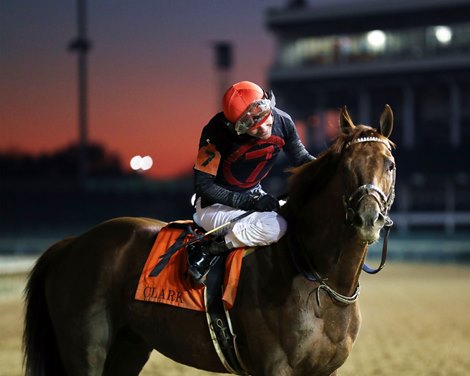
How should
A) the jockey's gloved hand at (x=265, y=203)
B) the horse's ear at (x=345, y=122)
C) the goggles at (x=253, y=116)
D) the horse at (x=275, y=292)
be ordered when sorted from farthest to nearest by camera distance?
the jockey's gloved hand at (x=265, y=203) → the goggles at (x=253, y=116) → the horse's ear at (x=345, y=122) → the horse at (x=275, y=292)

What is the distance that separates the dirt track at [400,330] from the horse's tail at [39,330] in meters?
2.42

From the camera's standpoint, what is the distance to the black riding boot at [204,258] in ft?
13.8

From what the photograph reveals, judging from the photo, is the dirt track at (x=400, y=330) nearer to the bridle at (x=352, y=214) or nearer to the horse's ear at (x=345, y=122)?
the bridle at (x=352, y=214)

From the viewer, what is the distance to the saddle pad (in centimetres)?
413

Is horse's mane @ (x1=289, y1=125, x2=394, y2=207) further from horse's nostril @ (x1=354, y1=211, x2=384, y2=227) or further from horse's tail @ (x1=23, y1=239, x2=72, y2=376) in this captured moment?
horse's tail @ (x1=23, y1=239, x2=72, y2=376)

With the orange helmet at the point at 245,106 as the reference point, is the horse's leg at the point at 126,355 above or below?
below

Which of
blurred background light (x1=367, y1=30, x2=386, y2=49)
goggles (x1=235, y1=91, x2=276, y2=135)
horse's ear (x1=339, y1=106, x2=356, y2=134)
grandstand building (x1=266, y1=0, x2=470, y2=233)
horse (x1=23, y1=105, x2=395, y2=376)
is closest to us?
horse (x1=23, y1=105, x2=395, y2=376)

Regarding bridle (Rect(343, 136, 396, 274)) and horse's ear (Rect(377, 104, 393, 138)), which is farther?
horse's ear (Rect(377, 104, 393, 138))

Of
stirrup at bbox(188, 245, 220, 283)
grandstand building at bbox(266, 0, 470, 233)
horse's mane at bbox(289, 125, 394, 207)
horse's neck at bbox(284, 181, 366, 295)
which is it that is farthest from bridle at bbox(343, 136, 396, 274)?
grandstand building at bbox(266, 0, 470, 233)

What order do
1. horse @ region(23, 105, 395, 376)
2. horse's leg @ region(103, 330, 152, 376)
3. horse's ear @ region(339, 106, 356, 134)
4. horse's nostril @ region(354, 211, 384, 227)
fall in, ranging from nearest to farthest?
1. horse's nostril @ region(354, 211, 384, 227)
2. horse @ region(23, 105, 395, 376)
3. horse's ear @ region(339, 106, 356, 134)
4. horse's leg @ region(103, 330, 152, 376)

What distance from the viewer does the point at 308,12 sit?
44.4 m

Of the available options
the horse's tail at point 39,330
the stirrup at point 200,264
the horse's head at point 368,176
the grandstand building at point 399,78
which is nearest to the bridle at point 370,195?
the horse's head at point 368,176

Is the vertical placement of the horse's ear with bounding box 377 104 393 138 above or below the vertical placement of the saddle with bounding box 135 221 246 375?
above

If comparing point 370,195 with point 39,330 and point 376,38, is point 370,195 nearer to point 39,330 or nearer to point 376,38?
point 39,330
